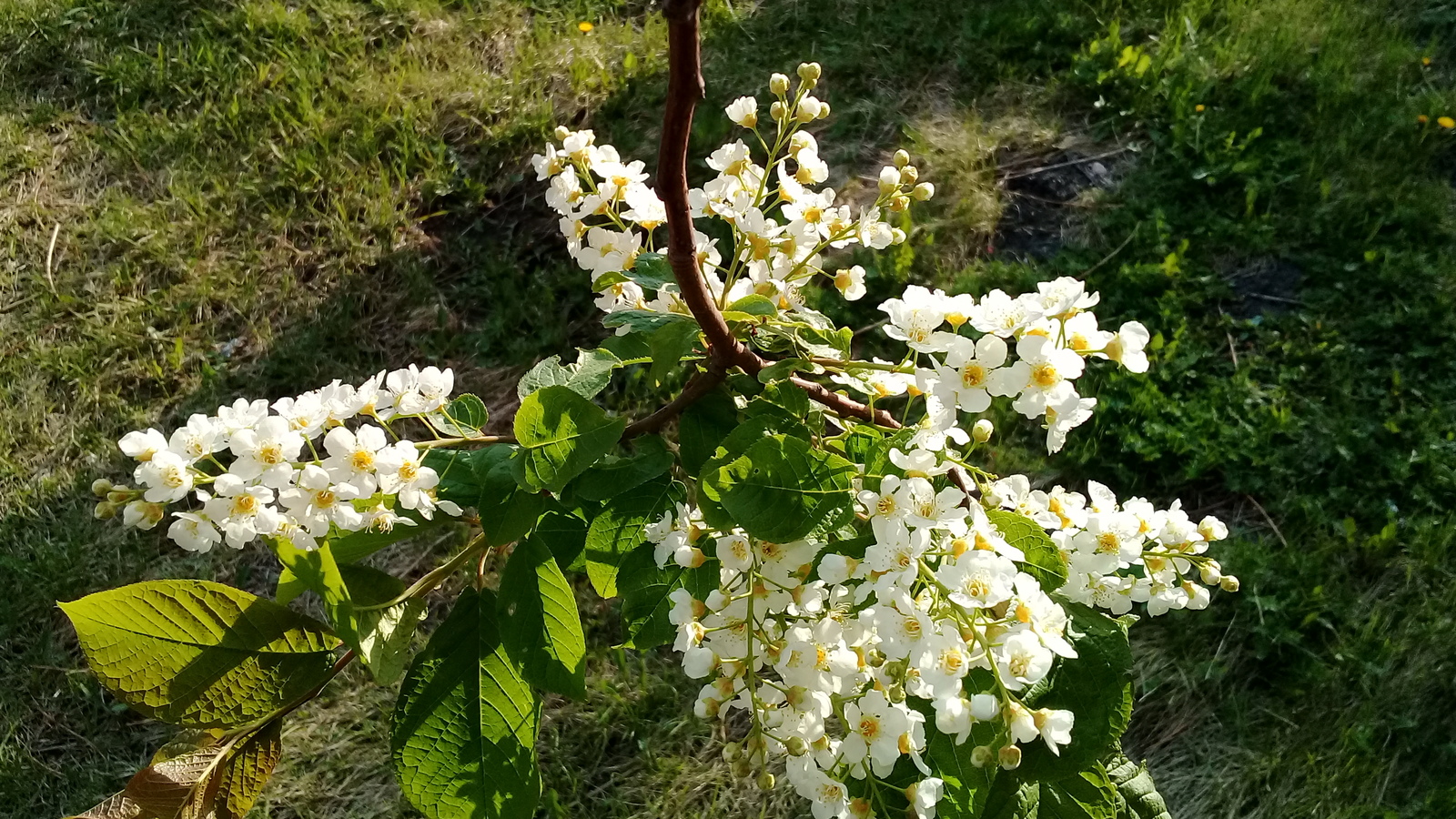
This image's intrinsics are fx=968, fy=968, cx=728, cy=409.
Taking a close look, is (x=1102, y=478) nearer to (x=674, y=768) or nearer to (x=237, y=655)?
(x=674, y=768)

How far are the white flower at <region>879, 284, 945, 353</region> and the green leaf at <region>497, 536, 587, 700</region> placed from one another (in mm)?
424

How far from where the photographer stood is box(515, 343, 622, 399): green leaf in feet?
3.25

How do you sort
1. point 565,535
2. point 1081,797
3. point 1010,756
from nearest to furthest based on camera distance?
point 1010,756 → point 1081,797 → point 565,535

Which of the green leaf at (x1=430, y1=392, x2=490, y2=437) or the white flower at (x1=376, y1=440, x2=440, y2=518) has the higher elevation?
the white flower at (x1=376, y1=440, x2=440, y2=518)

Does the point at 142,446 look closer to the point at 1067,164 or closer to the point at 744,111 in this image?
the point at 744,111

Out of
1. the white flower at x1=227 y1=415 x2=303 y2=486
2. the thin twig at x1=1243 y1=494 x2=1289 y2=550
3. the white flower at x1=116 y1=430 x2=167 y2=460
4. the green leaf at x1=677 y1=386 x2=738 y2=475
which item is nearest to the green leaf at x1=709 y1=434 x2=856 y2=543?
the green leaf at x1=677 y1=386 x2=738 y2=475

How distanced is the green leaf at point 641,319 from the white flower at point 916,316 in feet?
0.76

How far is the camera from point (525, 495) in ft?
3.12

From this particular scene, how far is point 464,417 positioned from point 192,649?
34 cm

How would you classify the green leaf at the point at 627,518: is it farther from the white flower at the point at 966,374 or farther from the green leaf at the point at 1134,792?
the green leaf at the point at 1134,792

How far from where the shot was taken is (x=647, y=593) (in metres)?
1.05

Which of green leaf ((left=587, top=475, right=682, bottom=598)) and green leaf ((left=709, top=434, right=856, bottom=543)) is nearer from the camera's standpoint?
green leaf ((left=709, top=434, right=856, bottom=543))

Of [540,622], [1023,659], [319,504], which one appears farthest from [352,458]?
[1023,659]

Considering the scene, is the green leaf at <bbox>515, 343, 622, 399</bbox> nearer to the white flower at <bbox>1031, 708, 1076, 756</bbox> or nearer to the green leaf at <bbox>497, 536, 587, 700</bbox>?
the green leaf at <bbox>497, 536, 587, 700</bbox>
